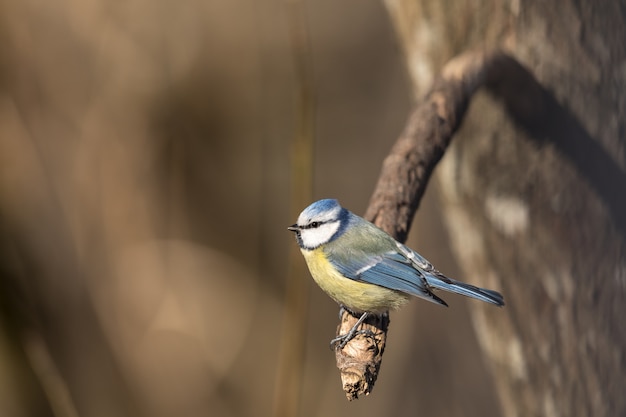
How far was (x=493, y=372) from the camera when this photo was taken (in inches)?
64.7

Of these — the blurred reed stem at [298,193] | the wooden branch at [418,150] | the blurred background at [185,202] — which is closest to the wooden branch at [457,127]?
the wooden branch at [418,150]

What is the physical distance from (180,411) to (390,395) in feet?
2.56

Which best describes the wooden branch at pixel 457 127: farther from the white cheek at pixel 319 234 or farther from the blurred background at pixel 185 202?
the blurred background at pixel 185 202

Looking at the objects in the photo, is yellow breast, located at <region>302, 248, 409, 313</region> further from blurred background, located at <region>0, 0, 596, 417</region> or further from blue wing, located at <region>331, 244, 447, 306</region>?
blurred background, located at <region>0, 0, 596, 417</region>

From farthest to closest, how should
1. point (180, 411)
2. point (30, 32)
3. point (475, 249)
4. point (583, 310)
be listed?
point (180, 411), point (30, 32), point (475, 249), point (583, 310)

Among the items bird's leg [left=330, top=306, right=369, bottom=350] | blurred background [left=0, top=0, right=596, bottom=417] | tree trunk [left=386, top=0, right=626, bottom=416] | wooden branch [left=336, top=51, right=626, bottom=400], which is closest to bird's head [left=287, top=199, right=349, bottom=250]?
wooden branch [left=336, top=51, right=626, bottom=400]

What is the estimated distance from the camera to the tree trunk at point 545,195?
4.25 feet

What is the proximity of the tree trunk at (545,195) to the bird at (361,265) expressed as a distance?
0.79 ft

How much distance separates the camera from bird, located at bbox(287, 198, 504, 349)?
1336 mm

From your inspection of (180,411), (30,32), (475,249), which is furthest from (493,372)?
(30,32)

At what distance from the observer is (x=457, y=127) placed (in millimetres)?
1376

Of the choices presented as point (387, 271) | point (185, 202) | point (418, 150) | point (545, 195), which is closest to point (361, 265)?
point (387, 271)

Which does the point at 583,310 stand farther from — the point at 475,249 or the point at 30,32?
the point at 30,32

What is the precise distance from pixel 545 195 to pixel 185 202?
1469 millimetres
